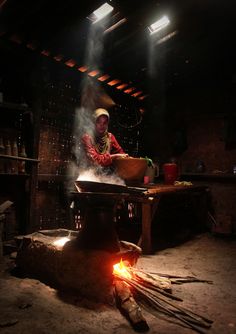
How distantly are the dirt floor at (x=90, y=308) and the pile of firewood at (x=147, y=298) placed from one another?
8 centimetres

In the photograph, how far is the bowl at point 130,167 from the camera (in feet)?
17.1

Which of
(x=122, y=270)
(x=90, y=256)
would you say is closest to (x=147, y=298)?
(x=122, y=270)

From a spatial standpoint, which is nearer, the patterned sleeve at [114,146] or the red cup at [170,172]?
the red cup at [170,172]

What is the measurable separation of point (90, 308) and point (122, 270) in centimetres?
77

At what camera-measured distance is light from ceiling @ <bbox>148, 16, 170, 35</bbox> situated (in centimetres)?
770

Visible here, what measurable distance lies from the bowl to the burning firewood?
2.18m

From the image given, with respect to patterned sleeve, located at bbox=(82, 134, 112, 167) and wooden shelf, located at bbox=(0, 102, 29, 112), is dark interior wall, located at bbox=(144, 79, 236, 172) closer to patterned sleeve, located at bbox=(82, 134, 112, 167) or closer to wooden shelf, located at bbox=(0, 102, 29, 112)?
patterned sleeve, located at bbox=(82, 134, 112, 167)

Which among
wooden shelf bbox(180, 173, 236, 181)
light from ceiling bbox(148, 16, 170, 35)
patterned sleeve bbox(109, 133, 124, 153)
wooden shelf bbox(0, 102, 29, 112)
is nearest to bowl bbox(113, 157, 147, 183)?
wooden shelf bbox(0, 102, 29, 112)

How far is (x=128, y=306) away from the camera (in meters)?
3.09

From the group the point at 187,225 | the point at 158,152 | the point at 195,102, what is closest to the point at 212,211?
the point at 187,225

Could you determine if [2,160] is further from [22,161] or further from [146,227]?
[146,227]

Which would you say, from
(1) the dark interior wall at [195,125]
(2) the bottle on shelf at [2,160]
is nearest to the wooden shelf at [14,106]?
(2) the bottle on shelf at [2,160]

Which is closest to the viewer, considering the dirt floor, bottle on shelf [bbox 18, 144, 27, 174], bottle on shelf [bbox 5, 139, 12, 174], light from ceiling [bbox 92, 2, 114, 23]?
the dirt floor

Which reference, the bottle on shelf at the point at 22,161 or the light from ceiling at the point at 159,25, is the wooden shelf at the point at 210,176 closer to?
the light from ceiling at the point at 159,25
